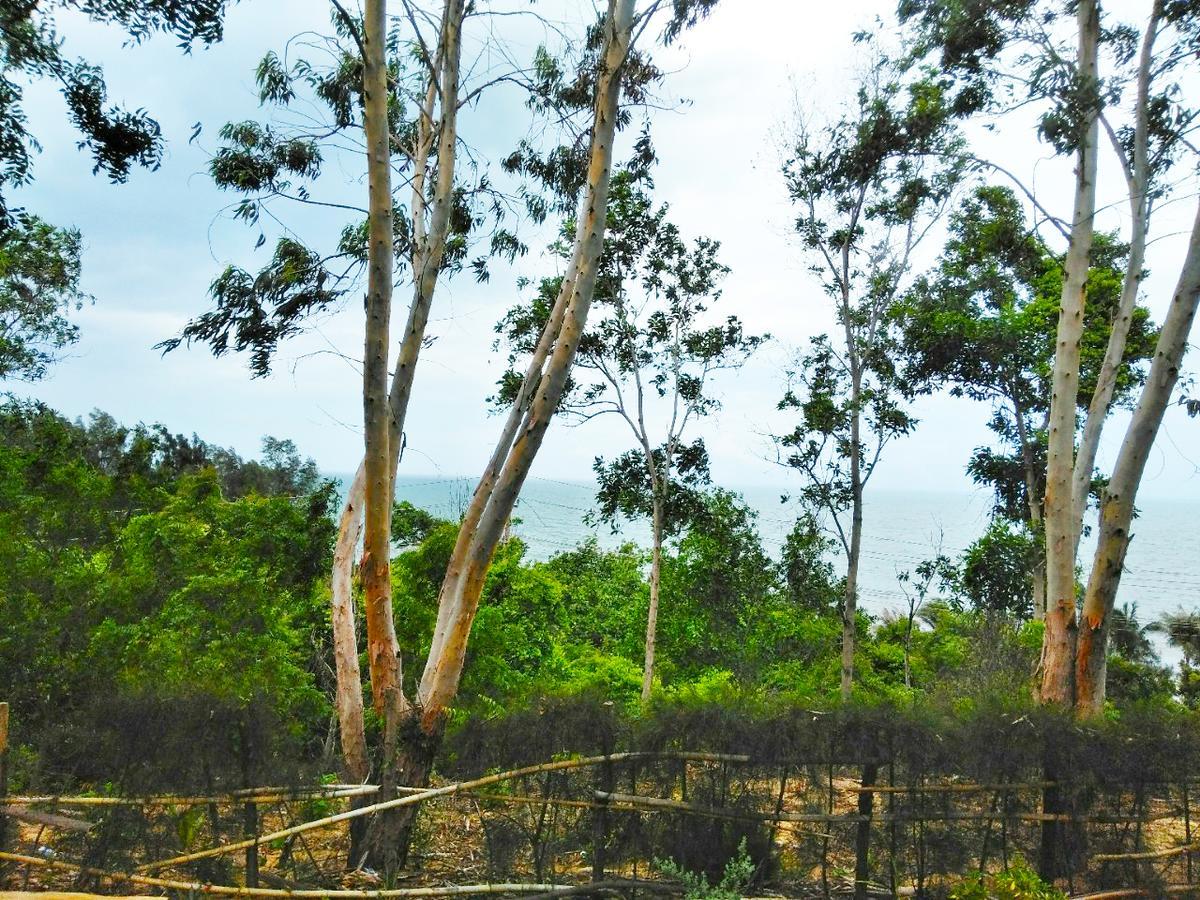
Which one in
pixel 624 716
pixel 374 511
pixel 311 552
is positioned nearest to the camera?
pixel 624 716

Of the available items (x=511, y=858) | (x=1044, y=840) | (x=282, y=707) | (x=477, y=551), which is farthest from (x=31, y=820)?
(x=1044, y=840)

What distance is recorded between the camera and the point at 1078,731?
4.43 metres

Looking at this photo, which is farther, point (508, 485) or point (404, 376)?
point (404, 376)

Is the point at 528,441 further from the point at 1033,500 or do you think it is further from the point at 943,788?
the point at 1033,500

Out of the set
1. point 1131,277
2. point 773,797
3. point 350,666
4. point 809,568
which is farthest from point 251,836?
point 809,568

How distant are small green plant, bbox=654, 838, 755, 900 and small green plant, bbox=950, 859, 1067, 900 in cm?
94

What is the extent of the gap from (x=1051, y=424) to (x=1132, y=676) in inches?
423

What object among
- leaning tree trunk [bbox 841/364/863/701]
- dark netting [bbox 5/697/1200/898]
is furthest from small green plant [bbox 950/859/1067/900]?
leaning tree trunk [bbox 841/364/863/701]

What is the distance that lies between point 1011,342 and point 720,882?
43.6ft

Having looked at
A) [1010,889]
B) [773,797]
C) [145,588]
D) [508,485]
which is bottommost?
[1010,889]

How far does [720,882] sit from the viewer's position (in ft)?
14.1

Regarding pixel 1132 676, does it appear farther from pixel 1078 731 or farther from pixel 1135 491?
pixel 1078 731

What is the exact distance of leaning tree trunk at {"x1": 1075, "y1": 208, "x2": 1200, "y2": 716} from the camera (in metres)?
5.96

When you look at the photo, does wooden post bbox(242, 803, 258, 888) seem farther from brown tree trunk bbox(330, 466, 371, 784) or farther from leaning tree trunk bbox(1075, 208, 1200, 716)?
leaning tree trunk bbox(1075, 208, 1200, 716)
